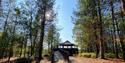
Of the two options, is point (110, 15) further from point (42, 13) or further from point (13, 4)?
point (13, 4)

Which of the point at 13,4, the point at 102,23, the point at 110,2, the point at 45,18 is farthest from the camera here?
the point at 13,4

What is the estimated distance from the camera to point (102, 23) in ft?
92.3

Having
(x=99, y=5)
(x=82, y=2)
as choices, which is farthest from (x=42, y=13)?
(x=99, y=5)

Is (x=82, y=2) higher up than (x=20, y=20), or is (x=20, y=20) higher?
(x=82, y=2)

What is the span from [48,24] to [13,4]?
1040 cm

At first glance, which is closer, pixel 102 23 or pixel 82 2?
pixel 102 23

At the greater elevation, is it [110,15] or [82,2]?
[82,2]

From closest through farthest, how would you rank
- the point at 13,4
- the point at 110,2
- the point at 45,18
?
the point at 110,2 → the point at 45,18 → the point at 13,4

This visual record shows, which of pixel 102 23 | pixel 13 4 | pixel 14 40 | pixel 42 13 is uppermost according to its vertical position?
pixel 13 4

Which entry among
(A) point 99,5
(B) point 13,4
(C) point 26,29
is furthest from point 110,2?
(B) point 13,4

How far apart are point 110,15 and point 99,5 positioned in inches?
86.2

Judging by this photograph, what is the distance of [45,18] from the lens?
31219mm

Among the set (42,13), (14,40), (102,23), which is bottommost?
(14,40)

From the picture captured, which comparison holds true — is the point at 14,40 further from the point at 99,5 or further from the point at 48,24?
the point at 99,5
